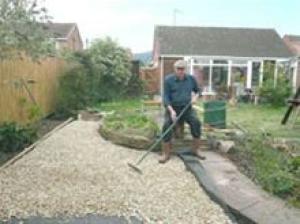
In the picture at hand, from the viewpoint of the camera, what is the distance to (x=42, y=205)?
224 inches

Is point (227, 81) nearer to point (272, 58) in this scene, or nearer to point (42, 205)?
point (272, 58)

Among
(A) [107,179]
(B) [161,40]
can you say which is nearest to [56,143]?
(A) [107,179]

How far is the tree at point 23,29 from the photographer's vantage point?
6.06 metres

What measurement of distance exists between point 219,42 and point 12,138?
19852 mm

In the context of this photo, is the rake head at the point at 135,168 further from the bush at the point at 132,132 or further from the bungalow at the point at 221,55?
the bungalow at the point at 221,55

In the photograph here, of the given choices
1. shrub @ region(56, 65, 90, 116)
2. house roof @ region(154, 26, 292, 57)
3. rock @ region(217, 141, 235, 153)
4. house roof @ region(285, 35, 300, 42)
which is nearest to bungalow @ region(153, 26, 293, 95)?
house roof @ region(154, 26, 292, 57)

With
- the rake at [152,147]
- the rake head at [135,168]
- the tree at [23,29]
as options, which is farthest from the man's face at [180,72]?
the tree at [23,29]

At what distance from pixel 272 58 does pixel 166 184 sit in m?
20.2

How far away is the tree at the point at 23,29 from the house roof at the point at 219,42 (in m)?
19.2

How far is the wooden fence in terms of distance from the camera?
9.96 m

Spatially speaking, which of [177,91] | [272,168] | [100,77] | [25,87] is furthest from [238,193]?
[100,77]

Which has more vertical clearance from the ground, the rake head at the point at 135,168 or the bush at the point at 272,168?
the bush at the point at 272,168

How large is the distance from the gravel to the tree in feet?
5.90

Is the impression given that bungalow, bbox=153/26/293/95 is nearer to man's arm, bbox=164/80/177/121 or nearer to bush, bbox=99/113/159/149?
bush, bbox=99/113/159/149
